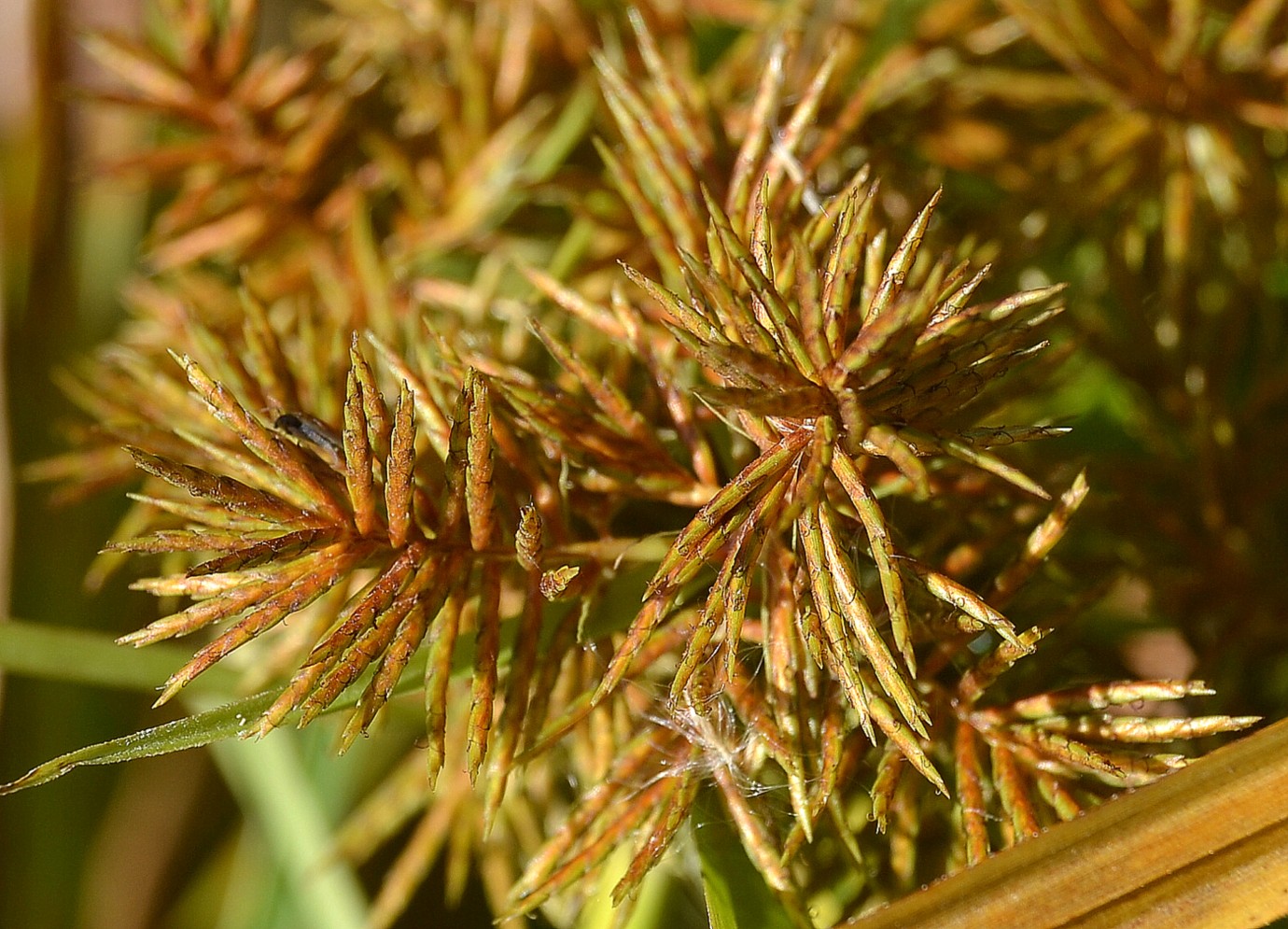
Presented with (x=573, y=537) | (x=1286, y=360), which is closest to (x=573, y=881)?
(x=573, y=537)

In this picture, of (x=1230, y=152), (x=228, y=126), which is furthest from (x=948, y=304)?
(x=228, y=126)

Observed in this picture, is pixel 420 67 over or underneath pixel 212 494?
over

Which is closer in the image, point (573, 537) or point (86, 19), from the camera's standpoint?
point (573, 537)

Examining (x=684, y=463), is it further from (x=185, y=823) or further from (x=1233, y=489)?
(x=185, y=823)

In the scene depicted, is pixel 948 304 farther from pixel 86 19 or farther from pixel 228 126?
pixel 86 19

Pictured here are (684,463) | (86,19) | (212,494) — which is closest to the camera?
(212,494)

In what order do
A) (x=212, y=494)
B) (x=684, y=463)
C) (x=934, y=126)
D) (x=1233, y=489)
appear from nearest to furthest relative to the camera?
(x=212, y=494), (x=684, y=463), (x=1233, y=489), (x=934, y=126)

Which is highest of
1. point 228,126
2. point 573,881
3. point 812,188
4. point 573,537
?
point 228,126
